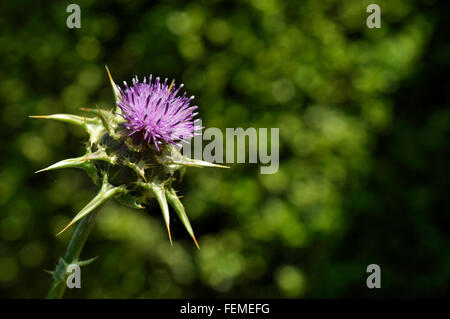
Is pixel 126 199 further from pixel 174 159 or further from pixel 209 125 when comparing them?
pixel 209 125

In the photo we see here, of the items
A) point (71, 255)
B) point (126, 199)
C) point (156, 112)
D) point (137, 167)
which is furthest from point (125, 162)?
point (71, 255)

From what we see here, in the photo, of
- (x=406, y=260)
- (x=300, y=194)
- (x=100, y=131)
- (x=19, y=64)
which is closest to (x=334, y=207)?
(x=300, y=194)

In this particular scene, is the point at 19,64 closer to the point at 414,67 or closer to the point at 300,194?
the point at 300,194

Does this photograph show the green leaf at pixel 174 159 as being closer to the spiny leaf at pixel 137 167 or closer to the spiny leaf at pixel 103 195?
the spiny leaf at pixel 137 167

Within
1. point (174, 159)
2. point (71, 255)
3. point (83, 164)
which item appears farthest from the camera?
point (174, 159)

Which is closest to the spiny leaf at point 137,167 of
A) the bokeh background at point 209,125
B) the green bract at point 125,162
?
the green bract at point 125,162

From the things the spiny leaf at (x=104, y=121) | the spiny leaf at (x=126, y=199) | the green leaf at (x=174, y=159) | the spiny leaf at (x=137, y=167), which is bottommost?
the spiny leaf at (x=126, y=199)
